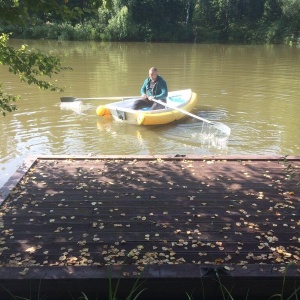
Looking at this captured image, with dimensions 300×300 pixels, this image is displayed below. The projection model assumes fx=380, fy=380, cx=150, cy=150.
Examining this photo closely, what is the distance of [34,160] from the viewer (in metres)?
5.20

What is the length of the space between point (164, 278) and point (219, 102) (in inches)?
351

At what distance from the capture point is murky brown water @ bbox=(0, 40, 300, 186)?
25.3 feet

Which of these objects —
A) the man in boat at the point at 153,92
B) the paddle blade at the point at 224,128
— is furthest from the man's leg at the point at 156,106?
the paddle blade at the point at 224,128

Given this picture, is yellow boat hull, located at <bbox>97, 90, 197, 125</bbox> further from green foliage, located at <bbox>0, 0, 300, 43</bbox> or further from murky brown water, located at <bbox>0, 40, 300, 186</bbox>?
green foliage, located at <bbox>0, 0, 300, 43</bbox>

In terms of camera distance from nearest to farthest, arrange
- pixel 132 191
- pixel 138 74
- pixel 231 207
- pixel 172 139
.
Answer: pixel 231 207 → pixel 132 191 → pixel 172 139 → pixel 138 74

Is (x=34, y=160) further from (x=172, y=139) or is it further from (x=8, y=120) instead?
(x=8, y=120)

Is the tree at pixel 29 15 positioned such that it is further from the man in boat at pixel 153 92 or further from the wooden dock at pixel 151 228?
the man in boat at pixel 153 92

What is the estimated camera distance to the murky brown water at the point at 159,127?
7723mm

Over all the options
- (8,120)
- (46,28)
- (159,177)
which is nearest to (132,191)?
(159,177)

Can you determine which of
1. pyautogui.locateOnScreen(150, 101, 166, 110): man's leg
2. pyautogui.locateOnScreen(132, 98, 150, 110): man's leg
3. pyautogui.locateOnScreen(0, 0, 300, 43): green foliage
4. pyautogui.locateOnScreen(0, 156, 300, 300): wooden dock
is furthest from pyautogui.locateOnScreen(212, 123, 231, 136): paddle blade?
pyautogui.locateOnScreen(0, 0, 300, 43): green foliage

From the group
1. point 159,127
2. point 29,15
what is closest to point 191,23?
point 159,127

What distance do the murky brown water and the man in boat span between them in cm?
54

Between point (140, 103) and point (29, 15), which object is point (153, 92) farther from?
point (29, 15)

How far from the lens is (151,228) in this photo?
3521mm
